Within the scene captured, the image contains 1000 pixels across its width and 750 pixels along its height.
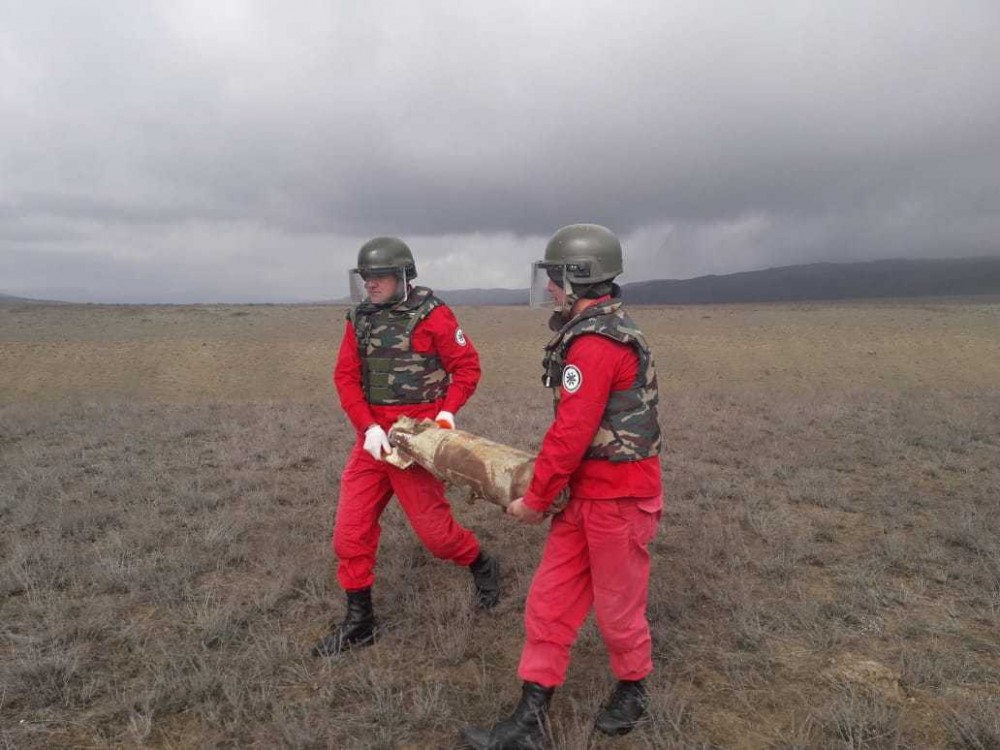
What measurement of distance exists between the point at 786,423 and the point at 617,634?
7.72m

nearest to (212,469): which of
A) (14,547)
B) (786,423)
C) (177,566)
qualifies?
(14,547)

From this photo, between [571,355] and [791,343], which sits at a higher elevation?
[571,355]

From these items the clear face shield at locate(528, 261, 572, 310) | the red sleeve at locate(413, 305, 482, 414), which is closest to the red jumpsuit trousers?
the red sleeve at locate(413, 305, 482, 414)

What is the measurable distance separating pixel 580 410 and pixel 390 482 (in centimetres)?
174

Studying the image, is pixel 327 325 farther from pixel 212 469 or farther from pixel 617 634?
pixel 617 634

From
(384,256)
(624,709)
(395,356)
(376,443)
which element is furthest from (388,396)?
(624,709)

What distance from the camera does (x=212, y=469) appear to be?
7090mm

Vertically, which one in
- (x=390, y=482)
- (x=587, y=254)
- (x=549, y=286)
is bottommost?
(x=390, y=482)

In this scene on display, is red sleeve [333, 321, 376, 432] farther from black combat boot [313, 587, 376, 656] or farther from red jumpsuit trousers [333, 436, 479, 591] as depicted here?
black combat boot [313, 587, 376, 656]

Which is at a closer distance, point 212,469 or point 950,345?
point 212,469

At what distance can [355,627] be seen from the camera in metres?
3.56

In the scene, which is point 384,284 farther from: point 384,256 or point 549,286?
point 549,286

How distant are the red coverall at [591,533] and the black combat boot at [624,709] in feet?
0.35

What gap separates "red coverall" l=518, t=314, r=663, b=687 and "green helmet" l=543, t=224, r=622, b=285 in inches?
15.5
